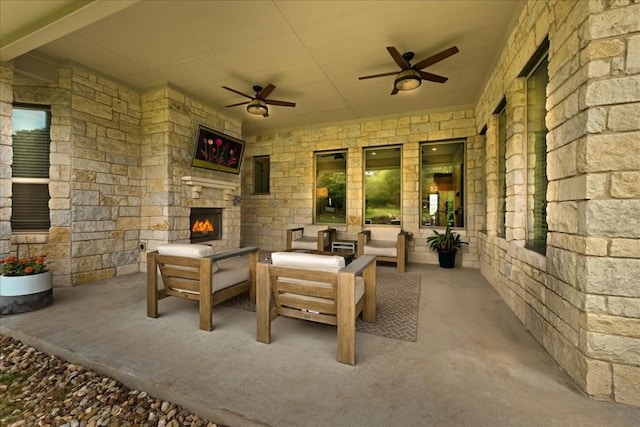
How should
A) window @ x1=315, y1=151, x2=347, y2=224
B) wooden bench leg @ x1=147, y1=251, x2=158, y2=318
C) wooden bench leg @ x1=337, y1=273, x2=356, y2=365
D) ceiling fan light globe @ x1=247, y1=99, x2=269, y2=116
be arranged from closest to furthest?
wooden bench leg @ x1=337, y1=273, x2=356, y2=365 → wooden bench leg @ x1=147, y1=251, x2=158, y2=318 → ceiling fan light globe @ x1=247, y1=99, x2=269, y2=116 → window @ x1=315, y1=151, x2=347, y2=224

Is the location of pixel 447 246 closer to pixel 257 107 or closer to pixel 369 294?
pixel 369 294

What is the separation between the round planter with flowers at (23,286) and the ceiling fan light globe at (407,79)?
4789 mm

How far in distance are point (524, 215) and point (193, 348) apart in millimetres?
3302

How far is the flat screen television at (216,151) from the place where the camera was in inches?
188

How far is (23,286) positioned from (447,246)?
232 inches

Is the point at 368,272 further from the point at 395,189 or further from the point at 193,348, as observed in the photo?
the point at 395,189

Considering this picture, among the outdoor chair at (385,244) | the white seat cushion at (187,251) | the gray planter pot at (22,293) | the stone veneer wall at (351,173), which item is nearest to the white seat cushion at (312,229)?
the stone veneer wall at (351,173)

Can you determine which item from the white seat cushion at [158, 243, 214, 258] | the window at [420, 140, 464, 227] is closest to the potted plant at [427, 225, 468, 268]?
the window at [420, 140, 464, 227]

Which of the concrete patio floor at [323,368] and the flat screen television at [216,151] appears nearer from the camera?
the concrete patio floor at [323,368]

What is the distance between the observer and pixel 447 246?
16.4 ft

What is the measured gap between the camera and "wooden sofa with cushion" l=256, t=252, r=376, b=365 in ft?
6.14

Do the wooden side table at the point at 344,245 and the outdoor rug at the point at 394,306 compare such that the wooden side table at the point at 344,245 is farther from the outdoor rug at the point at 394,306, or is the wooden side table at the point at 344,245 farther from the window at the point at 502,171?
the window at the point at 502,171

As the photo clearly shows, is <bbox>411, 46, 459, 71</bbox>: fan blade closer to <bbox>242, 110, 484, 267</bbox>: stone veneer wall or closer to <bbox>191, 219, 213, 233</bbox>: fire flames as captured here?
<bbox>242, 110, 484, 267</bbox>: stone veneer wall

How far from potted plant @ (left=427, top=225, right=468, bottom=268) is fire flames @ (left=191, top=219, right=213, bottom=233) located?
4.40 meters
